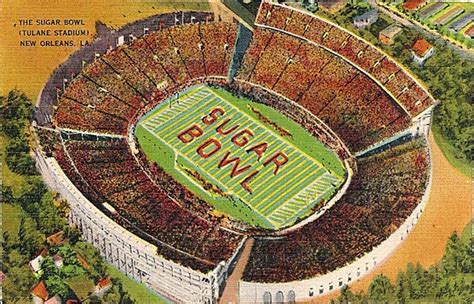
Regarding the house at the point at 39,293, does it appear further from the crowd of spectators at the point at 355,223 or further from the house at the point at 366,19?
the house at the point at 366,19

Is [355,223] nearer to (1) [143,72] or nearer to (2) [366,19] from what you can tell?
(2) [366,19]

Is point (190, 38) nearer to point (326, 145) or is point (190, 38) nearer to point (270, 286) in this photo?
point (326, 145)

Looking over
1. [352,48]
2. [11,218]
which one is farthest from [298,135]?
[11,218]

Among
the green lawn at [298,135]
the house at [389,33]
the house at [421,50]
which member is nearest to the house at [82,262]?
the green lawn at [298,135]

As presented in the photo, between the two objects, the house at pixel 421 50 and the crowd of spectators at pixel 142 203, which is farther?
the house at pixel 421 50

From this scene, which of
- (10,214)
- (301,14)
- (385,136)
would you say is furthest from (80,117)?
(385,136)

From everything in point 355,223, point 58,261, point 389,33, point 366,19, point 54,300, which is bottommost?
point 54,300

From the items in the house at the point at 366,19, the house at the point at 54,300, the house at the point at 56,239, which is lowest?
the house at the point at 54,300
